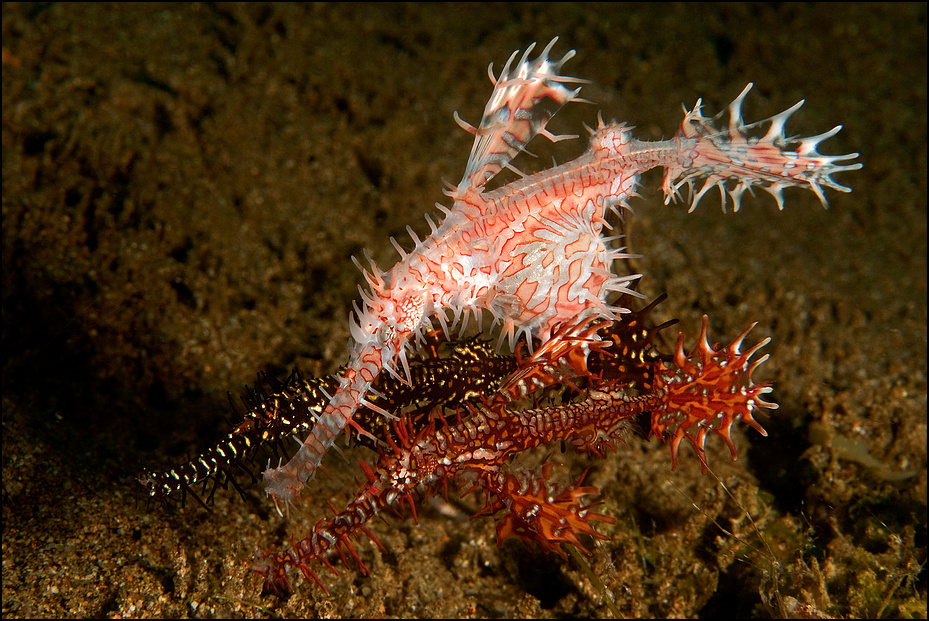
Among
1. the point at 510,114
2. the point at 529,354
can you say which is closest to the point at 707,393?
the point at 529,354

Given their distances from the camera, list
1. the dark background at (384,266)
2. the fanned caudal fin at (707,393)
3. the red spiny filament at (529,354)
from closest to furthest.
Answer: the red spiny filament at (529,354) < the fanned caudal fin at (707,393) < the dark background at (384,266)

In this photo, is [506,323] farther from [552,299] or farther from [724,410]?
[724,410]

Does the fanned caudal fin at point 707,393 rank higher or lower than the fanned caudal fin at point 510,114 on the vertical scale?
lower

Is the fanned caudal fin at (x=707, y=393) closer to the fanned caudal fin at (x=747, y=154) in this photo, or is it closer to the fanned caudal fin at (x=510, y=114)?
the fanned caudal fin at (x=747, y=154)

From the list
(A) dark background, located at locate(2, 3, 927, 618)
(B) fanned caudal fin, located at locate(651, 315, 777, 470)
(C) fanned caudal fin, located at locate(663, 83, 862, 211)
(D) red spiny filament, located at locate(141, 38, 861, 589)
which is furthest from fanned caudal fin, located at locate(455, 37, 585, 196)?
(A) dark background, located at locate(2, 3, 927, 618)

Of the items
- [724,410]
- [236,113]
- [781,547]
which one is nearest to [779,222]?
[781,547]

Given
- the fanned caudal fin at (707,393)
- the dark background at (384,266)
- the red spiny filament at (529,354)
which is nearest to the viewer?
the red spiny filament at (529,354)

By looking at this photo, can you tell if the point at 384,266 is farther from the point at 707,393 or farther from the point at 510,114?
the point at 707,393

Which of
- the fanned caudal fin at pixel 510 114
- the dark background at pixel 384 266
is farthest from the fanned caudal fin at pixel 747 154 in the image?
the dark background at pixel 384 266
